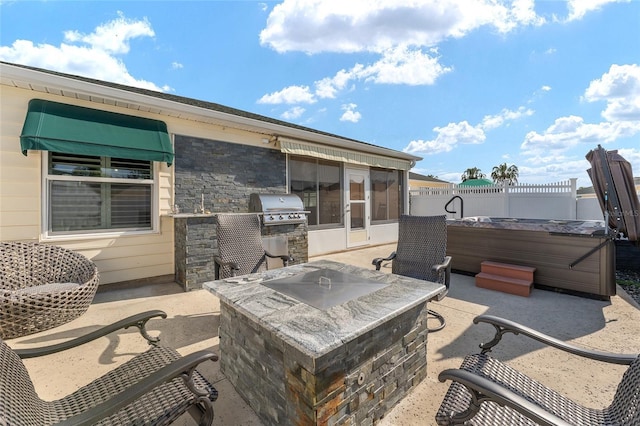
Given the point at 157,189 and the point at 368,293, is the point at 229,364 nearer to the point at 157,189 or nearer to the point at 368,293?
the point at 368,293

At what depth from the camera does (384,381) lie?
69.2 inches

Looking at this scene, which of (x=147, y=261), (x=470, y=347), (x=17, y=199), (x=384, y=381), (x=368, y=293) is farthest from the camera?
(x=147, y=261)

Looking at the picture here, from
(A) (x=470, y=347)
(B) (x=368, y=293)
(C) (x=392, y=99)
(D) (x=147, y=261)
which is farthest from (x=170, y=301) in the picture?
(C) (x=392, y=99)

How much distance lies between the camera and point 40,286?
3.43 m

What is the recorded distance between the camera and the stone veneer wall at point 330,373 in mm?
1412

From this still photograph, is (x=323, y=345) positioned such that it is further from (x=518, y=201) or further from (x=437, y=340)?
(x=518, y=201)

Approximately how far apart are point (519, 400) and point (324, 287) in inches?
53.3

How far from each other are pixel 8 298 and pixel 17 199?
186cm

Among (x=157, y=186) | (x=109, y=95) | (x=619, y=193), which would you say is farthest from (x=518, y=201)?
(x=109, y=95)

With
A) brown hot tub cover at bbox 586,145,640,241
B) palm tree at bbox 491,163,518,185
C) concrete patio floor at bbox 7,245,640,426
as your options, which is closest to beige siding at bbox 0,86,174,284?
concrete patio floor at bbox 7,245,640,426

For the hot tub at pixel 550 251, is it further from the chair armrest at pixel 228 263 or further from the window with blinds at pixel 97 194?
the window with blinds at pixel 97 194

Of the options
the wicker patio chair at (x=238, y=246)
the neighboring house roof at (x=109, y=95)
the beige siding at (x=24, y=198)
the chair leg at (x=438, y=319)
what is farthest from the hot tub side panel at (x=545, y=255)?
the beige siding at (x=24, y=198)

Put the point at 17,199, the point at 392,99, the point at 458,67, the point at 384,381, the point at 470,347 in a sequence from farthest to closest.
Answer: the point at 392,99 < the point at 458,67 < the point at 17,199 < the point at 470,347 < the point at 384,381

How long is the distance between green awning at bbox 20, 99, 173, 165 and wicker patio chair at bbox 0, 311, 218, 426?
11.0ft
